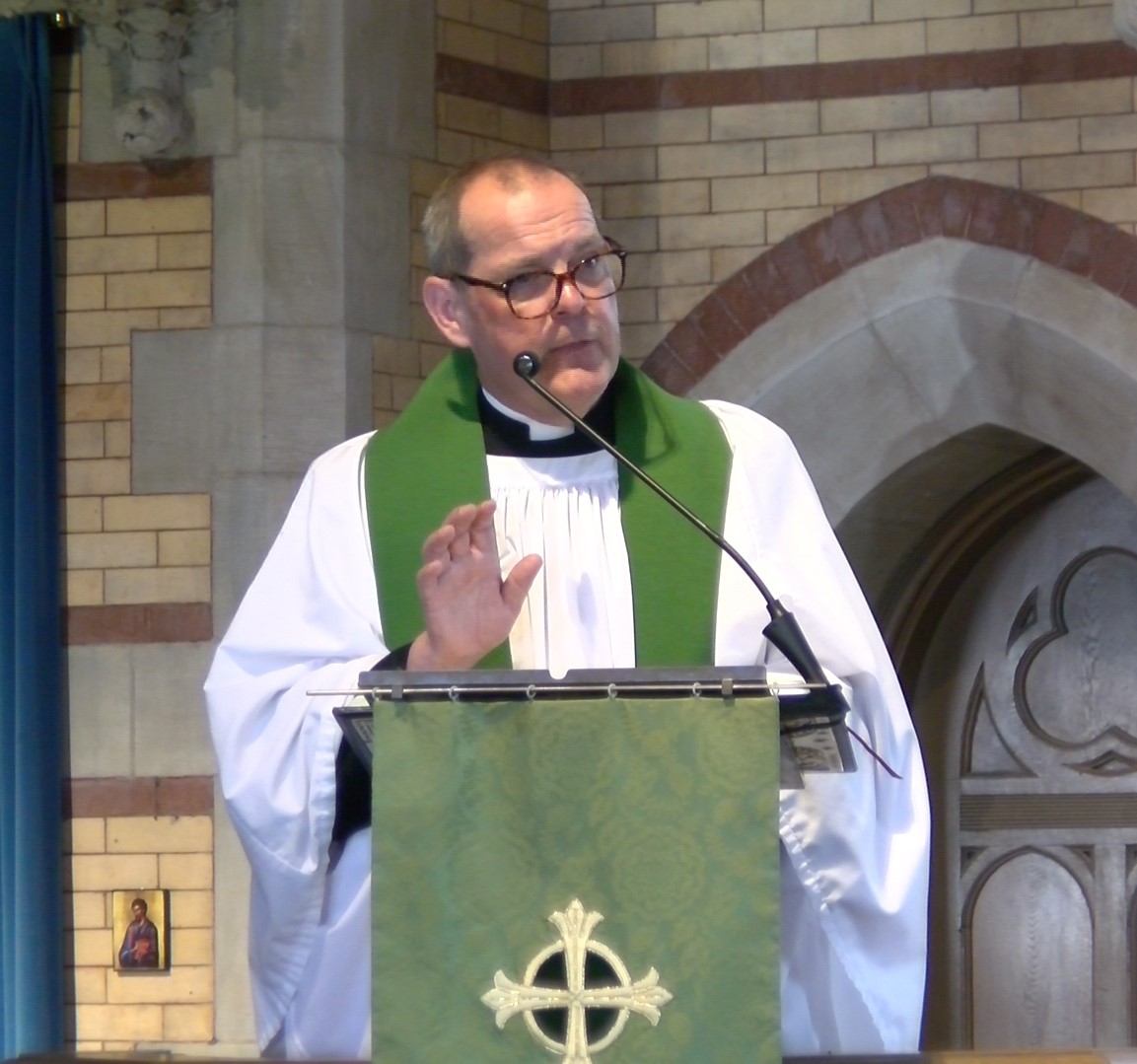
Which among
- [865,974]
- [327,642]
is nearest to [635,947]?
[865,974]

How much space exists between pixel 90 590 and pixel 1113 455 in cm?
299

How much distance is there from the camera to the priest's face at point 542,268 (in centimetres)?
291

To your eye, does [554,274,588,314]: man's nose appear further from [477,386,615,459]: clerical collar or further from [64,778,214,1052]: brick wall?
[64,778,214,1052]: brick wall

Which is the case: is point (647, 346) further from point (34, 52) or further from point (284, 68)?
point (34, 52)

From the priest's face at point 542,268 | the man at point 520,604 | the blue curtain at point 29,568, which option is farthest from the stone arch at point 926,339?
the priest's face at point 542,268

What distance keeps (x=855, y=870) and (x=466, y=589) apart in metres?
0.65

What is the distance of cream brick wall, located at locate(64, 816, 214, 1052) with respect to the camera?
5.69m

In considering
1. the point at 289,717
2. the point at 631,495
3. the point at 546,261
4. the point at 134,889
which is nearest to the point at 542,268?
the point at 546,261

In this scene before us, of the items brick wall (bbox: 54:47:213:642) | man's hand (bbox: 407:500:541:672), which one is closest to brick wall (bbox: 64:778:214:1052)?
brick wall (bbox: 54:47:213:642)

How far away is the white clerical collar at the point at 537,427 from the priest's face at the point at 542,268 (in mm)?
144

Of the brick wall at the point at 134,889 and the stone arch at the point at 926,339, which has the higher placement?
the stone arch at the point at 926,339

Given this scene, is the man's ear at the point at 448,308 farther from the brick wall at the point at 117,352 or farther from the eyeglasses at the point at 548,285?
the brick wall at the point at 117,352

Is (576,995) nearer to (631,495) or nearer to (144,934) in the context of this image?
(631,495)

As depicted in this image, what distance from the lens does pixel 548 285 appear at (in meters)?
2.96
